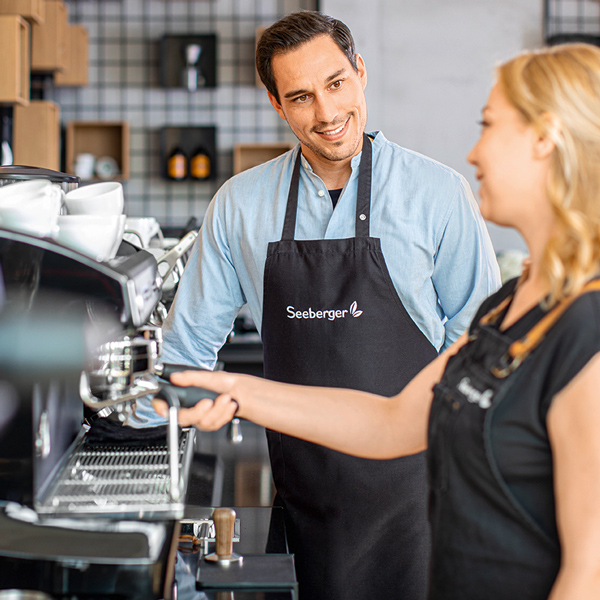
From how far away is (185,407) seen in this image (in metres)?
1.20

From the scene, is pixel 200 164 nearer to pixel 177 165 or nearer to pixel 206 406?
pixel 177 165

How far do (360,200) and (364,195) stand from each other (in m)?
0.02

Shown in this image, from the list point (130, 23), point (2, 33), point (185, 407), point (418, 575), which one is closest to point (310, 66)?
point (185, 407)

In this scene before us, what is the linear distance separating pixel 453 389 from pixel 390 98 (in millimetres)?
4042

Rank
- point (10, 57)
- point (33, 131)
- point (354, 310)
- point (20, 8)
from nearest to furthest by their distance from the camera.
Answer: point (354, 310), point (10, 57), point (20, 8), point (33, 131)

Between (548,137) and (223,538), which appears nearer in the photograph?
(548,137)

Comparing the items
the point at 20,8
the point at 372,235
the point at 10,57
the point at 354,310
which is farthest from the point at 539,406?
the point at 20,8

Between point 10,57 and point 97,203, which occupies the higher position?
point 10,57

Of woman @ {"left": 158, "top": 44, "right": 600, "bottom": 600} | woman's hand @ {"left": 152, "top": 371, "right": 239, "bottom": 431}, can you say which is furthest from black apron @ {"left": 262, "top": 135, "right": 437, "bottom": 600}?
woman @ {"left": 158, "top": 44, "right": 600, "bottom": 600}

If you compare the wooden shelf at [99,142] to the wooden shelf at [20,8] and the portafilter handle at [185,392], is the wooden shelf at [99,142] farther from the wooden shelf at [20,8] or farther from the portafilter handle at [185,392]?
the portafilter handle at [185,392]

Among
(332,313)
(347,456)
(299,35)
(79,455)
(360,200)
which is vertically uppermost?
(299,35)

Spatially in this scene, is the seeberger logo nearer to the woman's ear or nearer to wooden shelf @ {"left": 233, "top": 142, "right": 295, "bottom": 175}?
the woman's ear

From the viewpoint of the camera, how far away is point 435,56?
4781mm

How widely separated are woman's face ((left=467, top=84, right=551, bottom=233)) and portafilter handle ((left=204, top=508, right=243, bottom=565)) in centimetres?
65
